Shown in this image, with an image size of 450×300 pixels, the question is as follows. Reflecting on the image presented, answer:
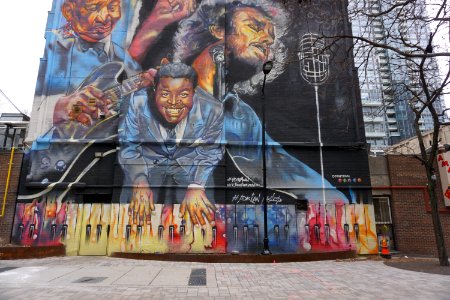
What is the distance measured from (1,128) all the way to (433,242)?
77.9ft

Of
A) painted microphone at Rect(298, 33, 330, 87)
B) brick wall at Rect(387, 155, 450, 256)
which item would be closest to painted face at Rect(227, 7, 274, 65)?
painted microphone at Rect(298, 33, 330, 87)

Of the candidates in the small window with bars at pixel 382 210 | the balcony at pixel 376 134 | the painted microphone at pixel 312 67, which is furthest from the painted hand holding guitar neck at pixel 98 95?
the balcony at pixel 376 134

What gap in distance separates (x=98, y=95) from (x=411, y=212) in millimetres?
17397

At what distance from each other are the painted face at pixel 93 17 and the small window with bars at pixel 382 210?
1727 centimetres

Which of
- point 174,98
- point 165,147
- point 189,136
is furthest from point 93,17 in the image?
point 189,136

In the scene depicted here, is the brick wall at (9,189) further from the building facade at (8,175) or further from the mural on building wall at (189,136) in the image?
the mural on building wall at (189,136)

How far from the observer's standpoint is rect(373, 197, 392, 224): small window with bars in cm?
1748

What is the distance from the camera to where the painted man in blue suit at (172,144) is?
54.4ft

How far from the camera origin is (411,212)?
56.1ft

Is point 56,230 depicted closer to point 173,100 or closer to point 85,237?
point 85,237

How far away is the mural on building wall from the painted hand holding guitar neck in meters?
0.06

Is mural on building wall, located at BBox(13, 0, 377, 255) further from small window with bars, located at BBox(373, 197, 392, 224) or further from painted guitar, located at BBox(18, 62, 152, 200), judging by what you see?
small window with bars, located at BBox(373, 197, 392, 224)

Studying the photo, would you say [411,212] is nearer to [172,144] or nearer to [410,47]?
[410,47]

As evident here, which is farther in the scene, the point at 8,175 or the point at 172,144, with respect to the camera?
the point at 172,144
